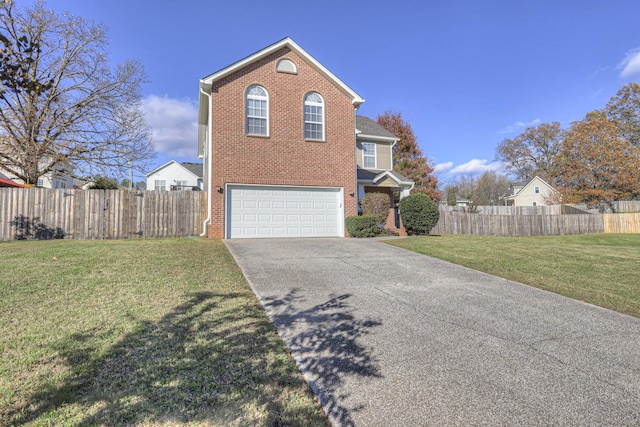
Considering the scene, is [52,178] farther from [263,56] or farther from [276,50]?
[276,50]

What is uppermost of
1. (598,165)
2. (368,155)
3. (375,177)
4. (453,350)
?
(598,165)

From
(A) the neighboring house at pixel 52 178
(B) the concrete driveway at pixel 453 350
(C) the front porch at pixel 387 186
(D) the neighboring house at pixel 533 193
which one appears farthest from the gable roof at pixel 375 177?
(D) the neighboring house at pixel 533 193

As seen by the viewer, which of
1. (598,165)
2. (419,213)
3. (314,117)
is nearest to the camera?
(314,117)

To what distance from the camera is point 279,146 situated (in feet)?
41.8

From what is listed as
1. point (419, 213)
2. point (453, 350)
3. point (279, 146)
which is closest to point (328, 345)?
point (453, 350)

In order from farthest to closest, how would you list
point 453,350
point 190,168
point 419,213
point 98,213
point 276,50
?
1. point 190,168
2. point 419,213
3. point 276,50
4. point 98,213
5. point 453,350

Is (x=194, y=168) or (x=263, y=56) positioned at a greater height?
(x=194, y=168)

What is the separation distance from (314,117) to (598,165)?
28.1m

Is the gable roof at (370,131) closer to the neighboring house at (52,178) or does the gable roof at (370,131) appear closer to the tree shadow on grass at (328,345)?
the tree shadow on grass at (328,345)

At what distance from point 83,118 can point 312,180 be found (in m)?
13.9

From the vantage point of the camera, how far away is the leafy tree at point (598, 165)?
1058 inches

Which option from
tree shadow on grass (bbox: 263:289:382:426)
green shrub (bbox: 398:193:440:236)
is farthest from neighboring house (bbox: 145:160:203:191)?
tree shadow on grass (bbox: 263:289:382:426)

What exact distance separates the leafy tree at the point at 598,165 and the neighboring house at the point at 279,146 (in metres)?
25.5

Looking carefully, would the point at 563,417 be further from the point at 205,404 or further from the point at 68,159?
the point at 68,159
